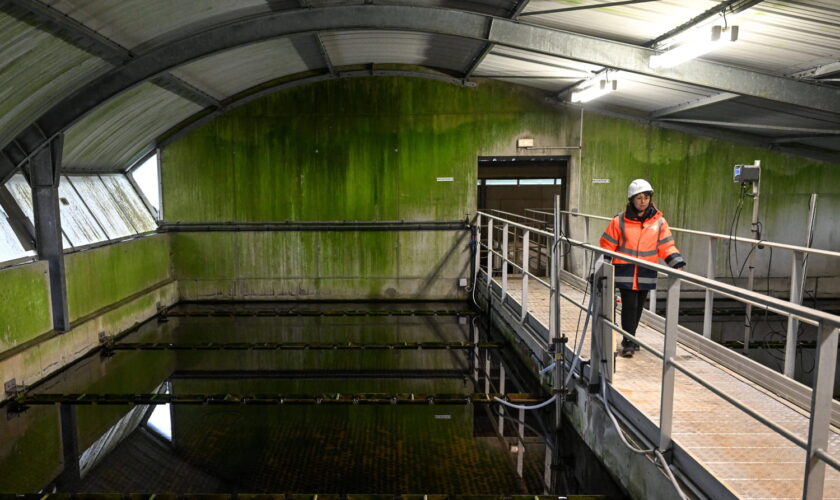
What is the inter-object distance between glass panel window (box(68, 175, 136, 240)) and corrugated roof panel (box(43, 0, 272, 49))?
3.40 meters

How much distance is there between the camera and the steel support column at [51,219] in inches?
265

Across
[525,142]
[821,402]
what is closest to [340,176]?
[525,142]

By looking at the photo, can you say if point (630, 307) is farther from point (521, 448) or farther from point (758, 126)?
point (758, 126)

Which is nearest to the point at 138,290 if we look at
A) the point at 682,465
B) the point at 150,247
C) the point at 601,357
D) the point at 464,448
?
the point at 150,247

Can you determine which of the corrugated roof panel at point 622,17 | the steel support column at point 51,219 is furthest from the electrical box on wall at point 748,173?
the steel support column at point 51,219

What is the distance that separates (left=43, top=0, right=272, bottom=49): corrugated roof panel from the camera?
5086 millimetres

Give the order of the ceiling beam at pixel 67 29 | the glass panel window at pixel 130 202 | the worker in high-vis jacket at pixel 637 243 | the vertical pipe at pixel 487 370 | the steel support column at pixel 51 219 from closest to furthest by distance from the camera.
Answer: the ceiling beam at pixel 67 29 → the worker in high-vis jacket at pixel 637 243 → the vertical pipe at pixel 487 370 → the steel support column at pixel 51 219 → the glass panel window at pixel 130 202

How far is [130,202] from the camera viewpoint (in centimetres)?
1019

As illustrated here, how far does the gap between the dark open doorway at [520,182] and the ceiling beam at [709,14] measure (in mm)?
4542

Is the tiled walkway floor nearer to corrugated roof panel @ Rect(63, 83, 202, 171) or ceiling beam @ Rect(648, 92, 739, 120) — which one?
ceiling beam @ Rect(648, 92, 739, 120)

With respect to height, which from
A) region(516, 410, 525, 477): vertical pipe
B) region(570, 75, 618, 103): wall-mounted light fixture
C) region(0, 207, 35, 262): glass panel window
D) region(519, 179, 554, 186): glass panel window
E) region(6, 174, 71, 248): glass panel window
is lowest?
region(516, 410, 525, 477): vertical pipe

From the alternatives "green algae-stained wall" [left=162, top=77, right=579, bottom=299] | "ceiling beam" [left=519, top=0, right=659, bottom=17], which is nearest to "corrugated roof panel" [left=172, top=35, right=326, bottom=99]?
"green algae-stained wall" [left=162, top=77, right=579, bottom=299]

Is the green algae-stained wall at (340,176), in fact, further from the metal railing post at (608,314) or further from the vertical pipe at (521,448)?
the metal railing post at (608,314)

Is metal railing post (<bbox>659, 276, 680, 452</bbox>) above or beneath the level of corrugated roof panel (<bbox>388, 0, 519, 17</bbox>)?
beneath
